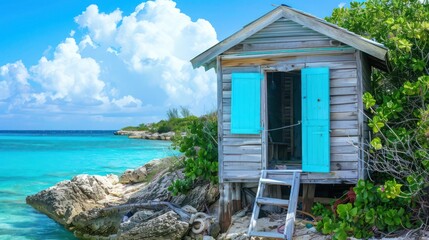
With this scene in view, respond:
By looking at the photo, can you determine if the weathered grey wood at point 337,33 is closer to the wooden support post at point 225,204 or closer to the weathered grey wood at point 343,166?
the weathered grey wood at point 343,166

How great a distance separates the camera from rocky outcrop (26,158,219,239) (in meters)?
11.4

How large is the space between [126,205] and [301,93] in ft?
18.5

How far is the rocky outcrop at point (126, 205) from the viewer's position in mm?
11438

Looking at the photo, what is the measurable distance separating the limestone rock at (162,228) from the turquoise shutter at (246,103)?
239 centimetres

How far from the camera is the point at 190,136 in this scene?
1290 cm

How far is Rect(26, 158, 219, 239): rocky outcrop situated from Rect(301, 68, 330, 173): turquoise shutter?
10.2 feet

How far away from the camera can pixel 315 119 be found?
1037cm

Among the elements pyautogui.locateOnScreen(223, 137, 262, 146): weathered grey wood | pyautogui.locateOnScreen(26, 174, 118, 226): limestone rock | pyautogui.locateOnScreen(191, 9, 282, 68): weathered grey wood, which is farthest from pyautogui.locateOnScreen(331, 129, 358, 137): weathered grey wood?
pyautogui.locateOnScreen(26, 174, 118, 226): limestone rock

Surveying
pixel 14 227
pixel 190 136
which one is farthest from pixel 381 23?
pixel 14 227

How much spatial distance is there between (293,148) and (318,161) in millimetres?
3720

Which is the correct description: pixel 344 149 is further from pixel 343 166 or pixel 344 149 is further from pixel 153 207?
pixel 153 207

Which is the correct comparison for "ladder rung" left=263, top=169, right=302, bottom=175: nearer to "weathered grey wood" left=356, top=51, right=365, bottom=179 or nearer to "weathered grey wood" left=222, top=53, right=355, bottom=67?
"weathered grey wood" left=356, top=51, right=365, bottom=179

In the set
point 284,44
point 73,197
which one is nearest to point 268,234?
point 284,44

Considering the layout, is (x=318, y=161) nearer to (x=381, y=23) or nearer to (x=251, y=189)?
(x=251, y=189)
